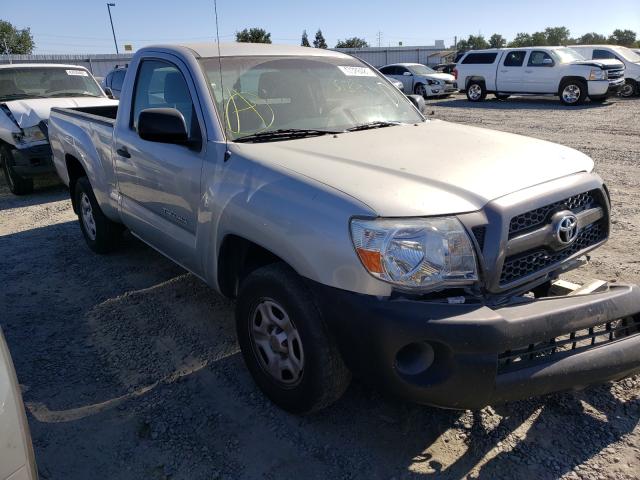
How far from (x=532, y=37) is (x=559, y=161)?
266ft

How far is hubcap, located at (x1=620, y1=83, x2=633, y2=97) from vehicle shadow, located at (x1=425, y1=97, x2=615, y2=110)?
43.1 inches

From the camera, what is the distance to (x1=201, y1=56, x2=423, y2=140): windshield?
128 inches

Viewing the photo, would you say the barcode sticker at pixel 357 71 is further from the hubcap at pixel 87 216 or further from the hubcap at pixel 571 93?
the hubcap at pixel 571 93

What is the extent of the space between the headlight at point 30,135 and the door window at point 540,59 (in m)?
15.9

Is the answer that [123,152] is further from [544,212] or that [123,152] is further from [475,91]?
[475,91]

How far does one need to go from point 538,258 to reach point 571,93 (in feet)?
56.1

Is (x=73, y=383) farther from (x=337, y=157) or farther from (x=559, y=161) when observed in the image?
(x=559, y=161)

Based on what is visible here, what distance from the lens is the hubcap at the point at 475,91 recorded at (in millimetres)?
20016

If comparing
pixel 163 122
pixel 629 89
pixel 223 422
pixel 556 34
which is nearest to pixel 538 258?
pixel 223 422

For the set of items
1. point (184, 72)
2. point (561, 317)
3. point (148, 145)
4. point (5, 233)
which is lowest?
point (5, 233)

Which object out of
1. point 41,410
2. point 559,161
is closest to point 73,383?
point 41,410

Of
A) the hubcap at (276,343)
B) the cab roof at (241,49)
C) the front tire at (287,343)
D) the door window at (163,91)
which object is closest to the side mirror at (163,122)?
the door window at (163,91)

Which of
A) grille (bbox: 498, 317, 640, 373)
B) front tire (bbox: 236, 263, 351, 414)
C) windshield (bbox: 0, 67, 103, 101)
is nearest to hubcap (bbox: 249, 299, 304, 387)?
front tire (bbox: 236, 263, 351, 414)

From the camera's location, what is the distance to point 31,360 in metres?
3.48
